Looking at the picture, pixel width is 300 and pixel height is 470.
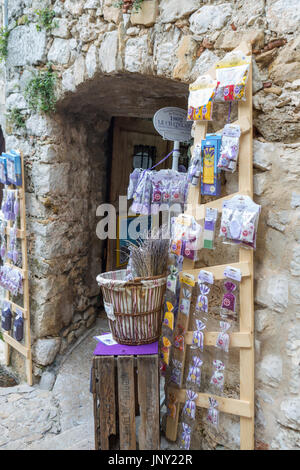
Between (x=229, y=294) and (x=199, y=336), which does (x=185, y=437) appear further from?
(x=229, y=294)

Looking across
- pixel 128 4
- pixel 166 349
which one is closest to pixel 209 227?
pixel 166 349

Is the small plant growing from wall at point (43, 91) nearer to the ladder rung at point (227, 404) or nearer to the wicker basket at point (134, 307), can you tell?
the wicker basket at point (134, 307)

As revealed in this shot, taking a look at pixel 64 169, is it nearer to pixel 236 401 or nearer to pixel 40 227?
pixel 40 227

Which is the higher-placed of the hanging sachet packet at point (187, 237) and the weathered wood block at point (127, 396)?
the hanging sachet packet at point (187, 237)

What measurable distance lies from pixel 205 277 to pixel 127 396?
2.45 ft

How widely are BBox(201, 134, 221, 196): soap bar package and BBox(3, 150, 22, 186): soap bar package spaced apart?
5.59 feet

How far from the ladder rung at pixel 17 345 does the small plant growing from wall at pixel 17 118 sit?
6.07ft

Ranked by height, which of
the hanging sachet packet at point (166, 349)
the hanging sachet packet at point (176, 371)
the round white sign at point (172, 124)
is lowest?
the hanging sachet packet at point (176, 371)

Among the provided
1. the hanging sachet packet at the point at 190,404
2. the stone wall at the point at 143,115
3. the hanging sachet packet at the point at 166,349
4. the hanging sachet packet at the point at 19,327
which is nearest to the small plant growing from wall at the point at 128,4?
the stone wall at the point at 143,115

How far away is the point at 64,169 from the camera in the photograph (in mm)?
3145

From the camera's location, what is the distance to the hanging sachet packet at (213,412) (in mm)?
2016

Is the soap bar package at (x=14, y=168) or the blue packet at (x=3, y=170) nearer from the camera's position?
the soap bar package at (x=14, y=168)

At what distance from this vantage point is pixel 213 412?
2.03m

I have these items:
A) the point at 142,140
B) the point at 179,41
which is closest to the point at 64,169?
the point at 142,140
